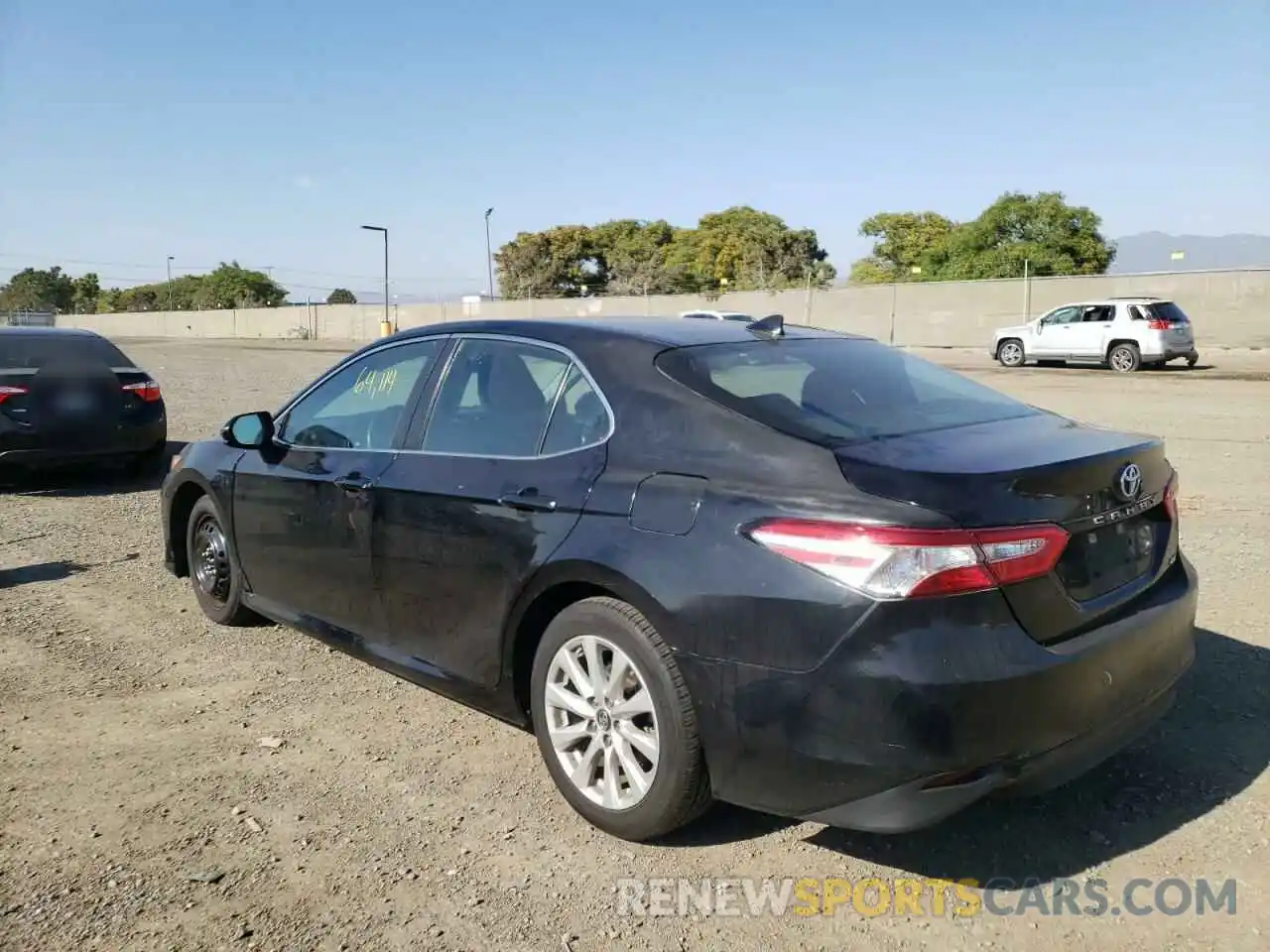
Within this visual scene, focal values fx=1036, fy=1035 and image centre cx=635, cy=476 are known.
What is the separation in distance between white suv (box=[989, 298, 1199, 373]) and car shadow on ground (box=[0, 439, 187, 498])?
826 inches

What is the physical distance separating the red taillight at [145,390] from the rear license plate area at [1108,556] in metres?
9.04

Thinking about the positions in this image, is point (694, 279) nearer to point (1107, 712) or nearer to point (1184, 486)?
point (1184, 486)

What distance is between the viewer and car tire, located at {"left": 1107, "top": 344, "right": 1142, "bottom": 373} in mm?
23672

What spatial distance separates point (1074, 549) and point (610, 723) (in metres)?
1.42

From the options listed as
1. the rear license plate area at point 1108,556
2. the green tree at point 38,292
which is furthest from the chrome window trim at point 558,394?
the green tree at point 38,292

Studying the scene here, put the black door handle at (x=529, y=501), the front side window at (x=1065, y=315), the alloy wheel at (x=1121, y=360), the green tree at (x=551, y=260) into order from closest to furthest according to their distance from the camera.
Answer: the black door handle at (x=529, y=501)
the alloy wheel at (x=1121, y=360)
the front side window at (x=1065, y=315)
the green tree at (x=551, y=260)

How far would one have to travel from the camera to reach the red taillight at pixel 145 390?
9664 millimetres

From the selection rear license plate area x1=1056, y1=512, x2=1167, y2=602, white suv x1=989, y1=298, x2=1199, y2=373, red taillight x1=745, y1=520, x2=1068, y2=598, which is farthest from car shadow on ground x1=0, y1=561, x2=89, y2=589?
white suv x1=989, y1=298, x2=1199, y2=373

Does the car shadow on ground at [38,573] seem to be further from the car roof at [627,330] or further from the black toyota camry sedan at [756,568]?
the car roof at [627,330]

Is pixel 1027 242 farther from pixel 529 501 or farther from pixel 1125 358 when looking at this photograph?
pixel 529 501

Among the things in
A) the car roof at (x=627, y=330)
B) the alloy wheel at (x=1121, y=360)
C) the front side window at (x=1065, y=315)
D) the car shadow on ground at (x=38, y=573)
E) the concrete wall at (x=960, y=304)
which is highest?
the concrete wall at (x=960, y=304)

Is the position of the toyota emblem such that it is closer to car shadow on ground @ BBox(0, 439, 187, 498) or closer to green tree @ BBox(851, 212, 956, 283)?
car shadow on ground @ BBox(0, 439, 187, 498)

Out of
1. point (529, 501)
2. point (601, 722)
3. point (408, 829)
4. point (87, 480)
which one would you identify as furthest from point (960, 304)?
point (408, 829)

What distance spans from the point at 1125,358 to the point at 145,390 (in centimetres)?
2138
